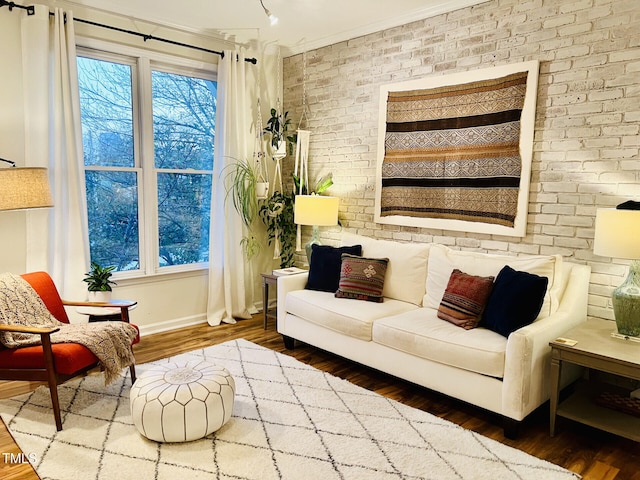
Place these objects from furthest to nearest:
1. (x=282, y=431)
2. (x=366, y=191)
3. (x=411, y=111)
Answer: (x=366, y=191)
(x=411, y=111)
(x=282, y=431)

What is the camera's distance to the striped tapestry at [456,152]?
133 inches

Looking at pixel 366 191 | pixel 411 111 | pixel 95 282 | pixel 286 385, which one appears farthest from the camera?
pixel 366 191

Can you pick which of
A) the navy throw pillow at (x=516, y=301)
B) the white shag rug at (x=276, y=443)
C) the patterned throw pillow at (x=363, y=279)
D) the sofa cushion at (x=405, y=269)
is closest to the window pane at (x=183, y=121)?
the patterned throw pillow at (x=363, y=279)

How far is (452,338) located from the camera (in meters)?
2.82

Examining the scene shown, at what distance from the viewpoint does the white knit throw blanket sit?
2.73 m

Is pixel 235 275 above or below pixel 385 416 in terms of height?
above

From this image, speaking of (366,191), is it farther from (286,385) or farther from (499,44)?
(286,385)

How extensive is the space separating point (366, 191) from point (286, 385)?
202 cm

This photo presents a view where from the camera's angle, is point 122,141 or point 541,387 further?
point 122,141

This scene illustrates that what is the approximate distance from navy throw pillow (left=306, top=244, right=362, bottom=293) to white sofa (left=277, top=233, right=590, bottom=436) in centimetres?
7

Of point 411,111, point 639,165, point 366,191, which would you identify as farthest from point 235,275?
point 639,165

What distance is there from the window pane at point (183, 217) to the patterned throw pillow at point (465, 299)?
8.60 ft

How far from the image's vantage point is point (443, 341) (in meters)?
2.83

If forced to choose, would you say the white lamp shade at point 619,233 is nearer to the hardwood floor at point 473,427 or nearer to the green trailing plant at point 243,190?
the hardwood floor at point 473,427
